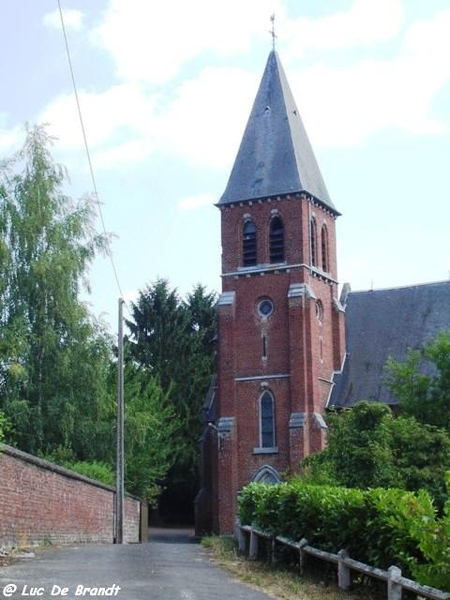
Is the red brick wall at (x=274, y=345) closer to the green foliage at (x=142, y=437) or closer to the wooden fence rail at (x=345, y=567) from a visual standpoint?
the green foliage at (x=142, y=437)

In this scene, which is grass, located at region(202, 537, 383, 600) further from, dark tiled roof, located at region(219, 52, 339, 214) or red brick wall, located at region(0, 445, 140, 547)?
dark tiled roof, located at region(219, 52, 339, 214)

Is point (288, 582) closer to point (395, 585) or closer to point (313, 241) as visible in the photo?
point (395, 585)

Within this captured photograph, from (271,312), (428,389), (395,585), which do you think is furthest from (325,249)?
(395,585)

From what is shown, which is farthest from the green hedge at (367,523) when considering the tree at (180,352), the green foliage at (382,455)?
the tree at (180,352)

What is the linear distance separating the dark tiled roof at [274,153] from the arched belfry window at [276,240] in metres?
1.26

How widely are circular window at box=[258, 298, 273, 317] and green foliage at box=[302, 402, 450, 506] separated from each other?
45.1ft

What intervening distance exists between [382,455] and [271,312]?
17130 mm

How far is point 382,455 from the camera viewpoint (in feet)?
87.0

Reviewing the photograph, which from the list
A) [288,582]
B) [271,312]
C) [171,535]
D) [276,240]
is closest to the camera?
[288,582]

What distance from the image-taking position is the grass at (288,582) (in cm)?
1280

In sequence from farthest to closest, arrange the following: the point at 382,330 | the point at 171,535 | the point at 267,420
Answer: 1. the point at 171,535
2. the point at 382,330
3. the point at 267,420

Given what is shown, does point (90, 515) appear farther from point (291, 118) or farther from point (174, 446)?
point (174, 446)

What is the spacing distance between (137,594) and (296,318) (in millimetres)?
30439

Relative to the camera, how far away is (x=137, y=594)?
471 inches
